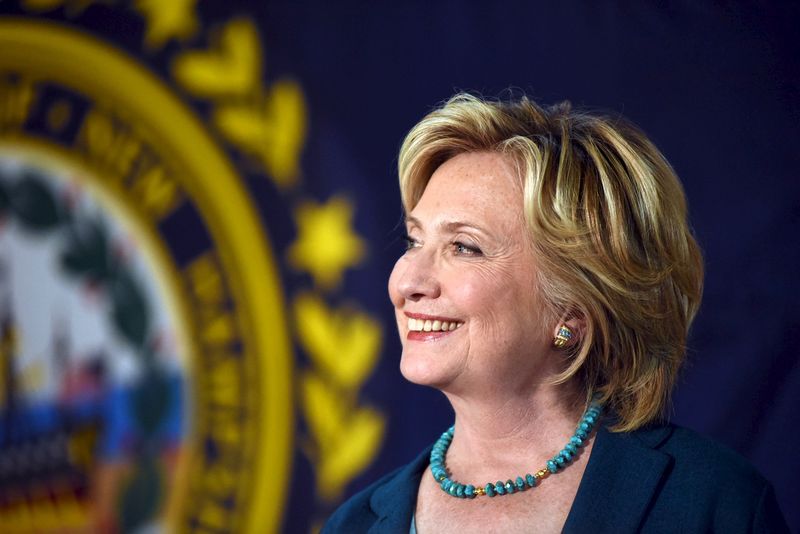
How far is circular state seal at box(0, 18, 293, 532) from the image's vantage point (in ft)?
9.45

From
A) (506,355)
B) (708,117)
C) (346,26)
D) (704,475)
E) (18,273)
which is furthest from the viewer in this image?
(18,273)

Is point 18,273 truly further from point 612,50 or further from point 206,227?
point 612,50

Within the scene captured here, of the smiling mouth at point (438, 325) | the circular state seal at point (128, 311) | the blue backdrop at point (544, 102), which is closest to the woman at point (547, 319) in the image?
the smiling mouth at point (438, 325)

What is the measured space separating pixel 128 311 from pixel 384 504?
145 cm

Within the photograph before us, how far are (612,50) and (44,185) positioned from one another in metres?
1.72

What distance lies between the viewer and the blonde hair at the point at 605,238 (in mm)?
1626

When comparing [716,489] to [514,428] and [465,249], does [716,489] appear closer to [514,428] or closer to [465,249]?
[514,428]

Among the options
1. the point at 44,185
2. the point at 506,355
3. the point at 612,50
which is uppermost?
the point at 612,50

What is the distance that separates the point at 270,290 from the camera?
9.42ft

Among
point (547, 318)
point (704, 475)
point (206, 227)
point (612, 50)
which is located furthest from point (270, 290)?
point (704, 475)

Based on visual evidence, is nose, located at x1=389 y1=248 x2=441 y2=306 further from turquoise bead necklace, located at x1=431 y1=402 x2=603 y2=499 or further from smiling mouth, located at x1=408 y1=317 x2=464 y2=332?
turquoise bead necklace, located at x1=431 y1=402 x2=603 y2=499

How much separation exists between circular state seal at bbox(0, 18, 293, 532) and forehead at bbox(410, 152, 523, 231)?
1.25 metres

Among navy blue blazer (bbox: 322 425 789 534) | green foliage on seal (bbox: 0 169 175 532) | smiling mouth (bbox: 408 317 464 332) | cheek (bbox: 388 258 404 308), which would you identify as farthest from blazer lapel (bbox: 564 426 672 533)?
green foliage on seal (bbox: 0 169 175 532)

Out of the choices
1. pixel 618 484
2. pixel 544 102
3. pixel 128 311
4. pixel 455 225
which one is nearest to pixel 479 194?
pixel 455 225
